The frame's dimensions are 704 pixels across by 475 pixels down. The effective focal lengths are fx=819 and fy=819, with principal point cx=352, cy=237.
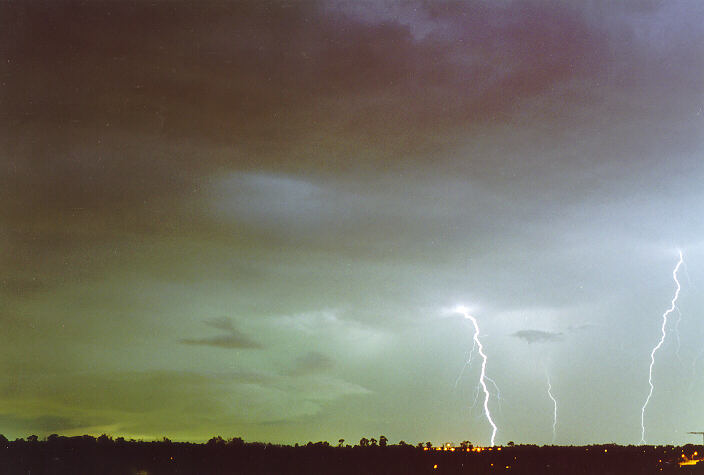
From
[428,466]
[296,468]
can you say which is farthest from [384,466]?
[296,468]

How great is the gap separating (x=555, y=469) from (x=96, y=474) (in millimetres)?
96020

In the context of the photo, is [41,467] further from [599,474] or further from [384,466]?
[599,474]

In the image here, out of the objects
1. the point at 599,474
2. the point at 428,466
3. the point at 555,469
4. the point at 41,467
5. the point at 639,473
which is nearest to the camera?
the point at 639,473

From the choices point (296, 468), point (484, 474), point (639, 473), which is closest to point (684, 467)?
point (639, 473)

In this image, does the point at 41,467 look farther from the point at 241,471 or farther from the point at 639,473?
the point at 639,473

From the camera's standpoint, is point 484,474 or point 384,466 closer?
point 484,474

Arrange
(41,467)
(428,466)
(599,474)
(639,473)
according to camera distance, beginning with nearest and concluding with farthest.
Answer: (639,473), (599,474), (41,467), (428,466)

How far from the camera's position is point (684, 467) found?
470 ft

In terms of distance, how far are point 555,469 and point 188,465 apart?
8183cm

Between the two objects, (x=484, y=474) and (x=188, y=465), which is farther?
(x=188, y=465)

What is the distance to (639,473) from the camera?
137 m

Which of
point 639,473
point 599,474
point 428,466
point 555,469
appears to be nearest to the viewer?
point 639,473

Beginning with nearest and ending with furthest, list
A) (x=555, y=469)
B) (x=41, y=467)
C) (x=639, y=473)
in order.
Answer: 1. (x=639, y=473)
2. (x=41, y=467)
3. (x=555, y=469)

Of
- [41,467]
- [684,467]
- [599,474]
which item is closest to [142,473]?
[41,467]
